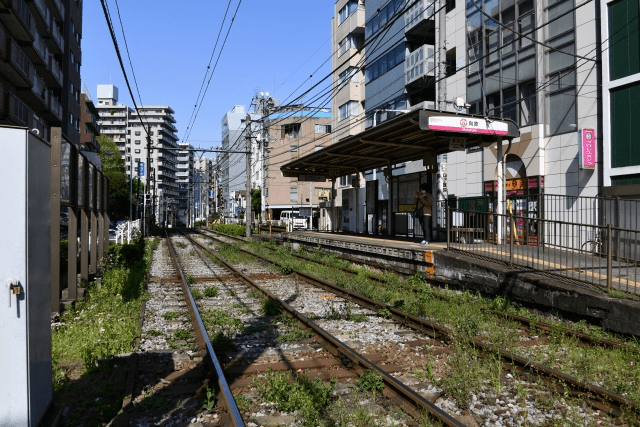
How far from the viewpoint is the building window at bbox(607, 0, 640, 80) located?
47.6ft

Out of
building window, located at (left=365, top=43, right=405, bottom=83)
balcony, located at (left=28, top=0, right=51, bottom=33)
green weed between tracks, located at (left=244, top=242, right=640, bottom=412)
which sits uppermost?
balcony, located at (left=28, top=0, right=51, bottom=33)

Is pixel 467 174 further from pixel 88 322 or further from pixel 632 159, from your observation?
pixel 88 322

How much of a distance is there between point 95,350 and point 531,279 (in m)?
7.28

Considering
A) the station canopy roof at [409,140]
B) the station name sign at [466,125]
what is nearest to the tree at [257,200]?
the station canopy roof at [409,140]

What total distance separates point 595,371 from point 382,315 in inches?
144

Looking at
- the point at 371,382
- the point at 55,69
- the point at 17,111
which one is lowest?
the point at 371,382

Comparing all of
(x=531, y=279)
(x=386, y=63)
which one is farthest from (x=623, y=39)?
(x=386, y=63)

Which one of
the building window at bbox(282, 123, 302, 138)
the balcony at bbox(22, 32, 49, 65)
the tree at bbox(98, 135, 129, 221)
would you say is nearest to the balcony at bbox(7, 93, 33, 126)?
the balcony at bbox(22, 32, 49, 65)

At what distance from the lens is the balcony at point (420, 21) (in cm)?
2739

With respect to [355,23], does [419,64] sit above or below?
below

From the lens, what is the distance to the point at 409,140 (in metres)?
16.0

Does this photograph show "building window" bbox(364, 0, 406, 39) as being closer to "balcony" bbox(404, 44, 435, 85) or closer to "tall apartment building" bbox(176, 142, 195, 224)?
"balcony" bbox(404, 44, 435, 85)

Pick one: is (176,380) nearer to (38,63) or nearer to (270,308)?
(270,308)

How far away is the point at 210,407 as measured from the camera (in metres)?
4.59
